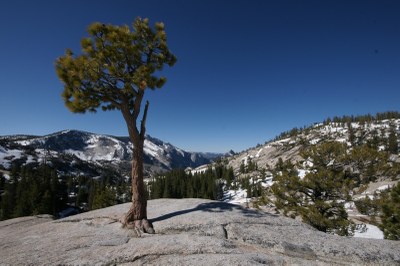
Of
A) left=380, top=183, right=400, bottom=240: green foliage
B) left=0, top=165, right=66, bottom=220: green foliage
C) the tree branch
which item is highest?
the tree branch

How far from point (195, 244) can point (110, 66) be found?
9167 millimetres

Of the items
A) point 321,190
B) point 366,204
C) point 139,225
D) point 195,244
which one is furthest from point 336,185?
point 139,225

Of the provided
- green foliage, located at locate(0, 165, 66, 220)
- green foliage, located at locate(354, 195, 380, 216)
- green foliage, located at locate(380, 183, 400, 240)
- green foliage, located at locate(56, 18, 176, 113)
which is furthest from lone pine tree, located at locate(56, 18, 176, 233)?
green foliage, located at locate(0, 165, 66, 220)

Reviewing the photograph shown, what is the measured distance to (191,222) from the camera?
36.3 feet

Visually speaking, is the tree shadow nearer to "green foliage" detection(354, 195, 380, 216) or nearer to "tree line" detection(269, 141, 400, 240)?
"tree line" detection(269, 141, 400, 240)

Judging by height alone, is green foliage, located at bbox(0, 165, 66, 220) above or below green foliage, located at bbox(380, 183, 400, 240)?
below

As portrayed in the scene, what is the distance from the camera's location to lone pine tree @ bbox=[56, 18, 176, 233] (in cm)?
1159

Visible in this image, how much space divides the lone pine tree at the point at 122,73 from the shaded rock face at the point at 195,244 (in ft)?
6.47

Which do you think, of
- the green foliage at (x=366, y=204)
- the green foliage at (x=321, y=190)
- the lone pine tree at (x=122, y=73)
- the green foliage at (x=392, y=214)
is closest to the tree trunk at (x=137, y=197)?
the lone pine tree at (x=122, y=73)

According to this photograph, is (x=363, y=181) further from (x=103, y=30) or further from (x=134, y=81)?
(x=103, y=30)

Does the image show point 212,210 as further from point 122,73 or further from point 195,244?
point 122,73

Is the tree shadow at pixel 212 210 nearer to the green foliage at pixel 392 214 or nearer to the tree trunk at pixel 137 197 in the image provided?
the tree trunk at pixel 137 197

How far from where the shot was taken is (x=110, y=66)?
11453 millimetres

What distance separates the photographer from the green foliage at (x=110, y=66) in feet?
38.0
